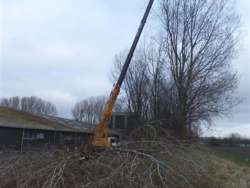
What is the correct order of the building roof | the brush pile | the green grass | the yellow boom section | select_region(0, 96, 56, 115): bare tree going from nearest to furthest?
the brush pile < the yellow boom section < the building roof < the green grass < select_region(0, 96, 56, 115): bare tree

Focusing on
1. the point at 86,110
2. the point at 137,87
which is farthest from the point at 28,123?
the point at 86,110

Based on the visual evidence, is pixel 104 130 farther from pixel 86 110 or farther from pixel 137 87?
pixel 86 110

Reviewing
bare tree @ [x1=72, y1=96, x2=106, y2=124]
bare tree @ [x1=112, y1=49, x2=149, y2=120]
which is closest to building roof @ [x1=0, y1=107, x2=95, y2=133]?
bare tree @ [x1=112, y1=49, x2=149, y2=120]

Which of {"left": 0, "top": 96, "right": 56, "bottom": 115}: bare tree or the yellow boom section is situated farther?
{"left": 0, "top": 96, "right": 56, "bottom": 115}: bare tree

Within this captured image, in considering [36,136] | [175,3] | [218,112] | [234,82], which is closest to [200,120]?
[218,112]

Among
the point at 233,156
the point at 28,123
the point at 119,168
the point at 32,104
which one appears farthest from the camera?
the point at 32,104

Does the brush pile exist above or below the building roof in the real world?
below

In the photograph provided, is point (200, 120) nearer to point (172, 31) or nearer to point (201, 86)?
point (201, 86)

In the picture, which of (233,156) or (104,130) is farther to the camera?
(233,156)

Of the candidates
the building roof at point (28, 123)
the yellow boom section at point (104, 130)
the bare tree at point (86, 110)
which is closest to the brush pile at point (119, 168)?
the yellow boom section at point (104, 130)

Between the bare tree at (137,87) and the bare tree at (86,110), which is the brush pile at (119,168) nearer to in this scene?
the bare tree at (137,87)

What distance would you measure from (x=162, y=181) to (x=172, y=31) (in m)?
20.5

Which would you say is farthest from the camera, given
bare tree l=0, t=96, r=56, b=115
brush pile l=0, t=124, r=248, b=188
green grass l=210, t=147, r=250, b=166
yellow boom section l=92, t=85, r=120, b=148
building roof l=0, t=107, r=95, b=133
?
bare tree l=0, t=96, r=56, b=115

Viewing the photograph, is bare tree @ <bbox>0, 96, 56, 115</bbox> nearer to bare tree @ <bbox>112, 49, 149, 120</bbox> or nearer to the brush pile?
Result: bare tree @ <bbox>112, 49, 149, 120</bbox>
